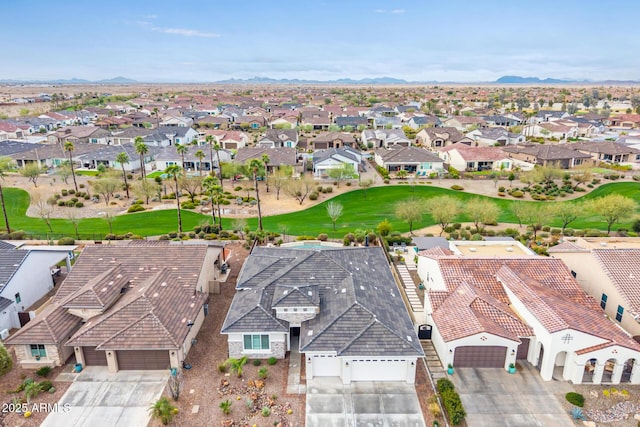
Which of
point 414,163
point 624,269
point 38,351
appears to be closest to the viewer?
point 38,351

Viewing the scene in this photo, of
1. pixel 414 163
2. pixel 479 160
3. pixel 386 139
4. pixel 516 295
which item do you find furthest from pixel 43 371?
pixel 386 139

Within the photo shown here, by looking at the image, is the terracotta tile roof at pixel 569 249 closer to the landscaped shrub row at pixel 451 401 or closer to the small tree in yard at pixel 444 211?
the small tree in yard at pixel 444 211

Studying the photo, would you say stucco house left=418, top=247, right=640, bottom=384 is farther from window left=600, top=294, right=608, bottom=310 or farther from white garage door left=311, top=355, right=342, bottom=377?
white garage door left=311, top=355, right=342, bottom=377

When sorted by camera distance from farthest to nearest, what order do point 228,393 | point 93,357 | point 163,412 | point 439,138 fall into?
point 439,138
point 93,357
point 228,393
point 163,412

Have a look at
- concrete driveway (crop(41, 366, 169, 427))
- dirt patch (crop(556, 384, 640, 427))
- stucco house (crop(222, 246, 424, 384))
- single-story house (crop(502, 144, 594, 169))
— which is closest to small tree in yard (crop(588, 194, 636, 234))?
dirt patch (crop(556, 384, 640, 427))

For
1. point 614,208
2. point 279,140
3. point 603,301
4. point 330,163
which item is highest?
point 279,140

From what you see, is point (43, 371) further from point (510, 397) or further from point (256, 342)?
point (510, 397)

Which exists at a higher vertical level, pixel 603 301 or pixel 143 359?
pixel 603 301

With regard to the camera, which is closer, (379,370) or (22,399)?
(22,399)

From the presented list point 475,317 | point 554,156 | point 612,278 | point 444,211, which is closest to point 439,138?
point 554,156
